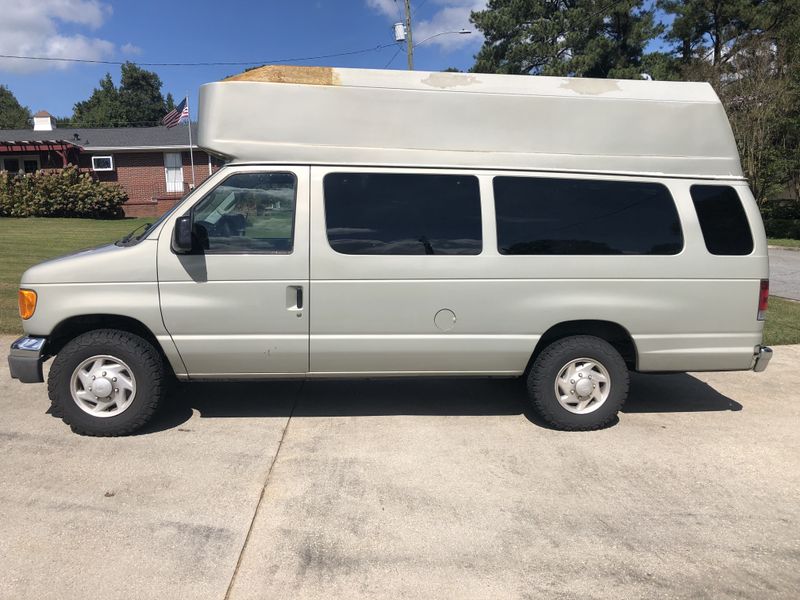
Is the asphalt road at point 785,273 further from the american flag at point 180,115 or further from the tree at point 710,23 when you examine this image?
the american flag at point 180,115

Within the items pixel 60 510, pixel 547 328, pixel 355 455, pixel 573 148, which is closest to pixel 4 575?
pixel 60 510

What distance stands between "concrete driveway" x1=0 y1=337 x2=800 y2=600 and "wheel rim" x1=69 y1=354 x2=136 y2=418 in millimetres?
251

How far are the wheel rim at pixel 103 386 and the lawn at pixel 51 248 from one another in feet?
4.98

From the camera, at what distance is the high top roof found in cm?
429

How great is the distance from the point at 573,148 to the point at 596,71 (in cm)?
2899

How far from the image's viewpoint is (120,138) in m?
29.5

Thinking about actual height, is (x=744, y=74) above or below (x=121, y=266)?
above

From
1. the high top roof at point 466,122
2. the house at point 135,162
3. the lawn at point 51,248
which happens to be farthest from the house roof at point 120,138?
the high top roof at point 466,122

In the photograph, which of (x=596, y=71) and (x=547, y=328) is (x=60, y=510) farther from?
(x=596, y=71)

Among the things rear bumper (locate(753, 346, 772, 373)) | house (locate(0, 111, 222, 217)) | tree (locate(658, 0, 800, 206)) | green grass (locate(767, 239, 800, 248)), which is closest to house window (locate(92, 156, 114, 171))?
house (locate(0, 111, 222, 217))

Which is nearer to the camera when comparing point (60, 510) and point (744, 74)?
point (60, 510)

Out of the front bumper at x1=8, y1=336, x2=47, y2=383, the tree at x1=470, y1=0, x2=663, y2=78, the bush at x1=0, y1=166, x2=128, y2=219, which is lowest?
the front bumper at x1=8, y1=336, x2=47, y2=383

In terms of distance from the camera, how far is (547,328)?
14.8ft

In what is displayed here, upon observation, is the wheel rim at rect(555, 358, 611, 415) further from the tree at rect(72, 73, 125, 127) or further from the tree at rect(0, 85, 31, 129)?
the tree at rect(0, 85, 31, 129)
